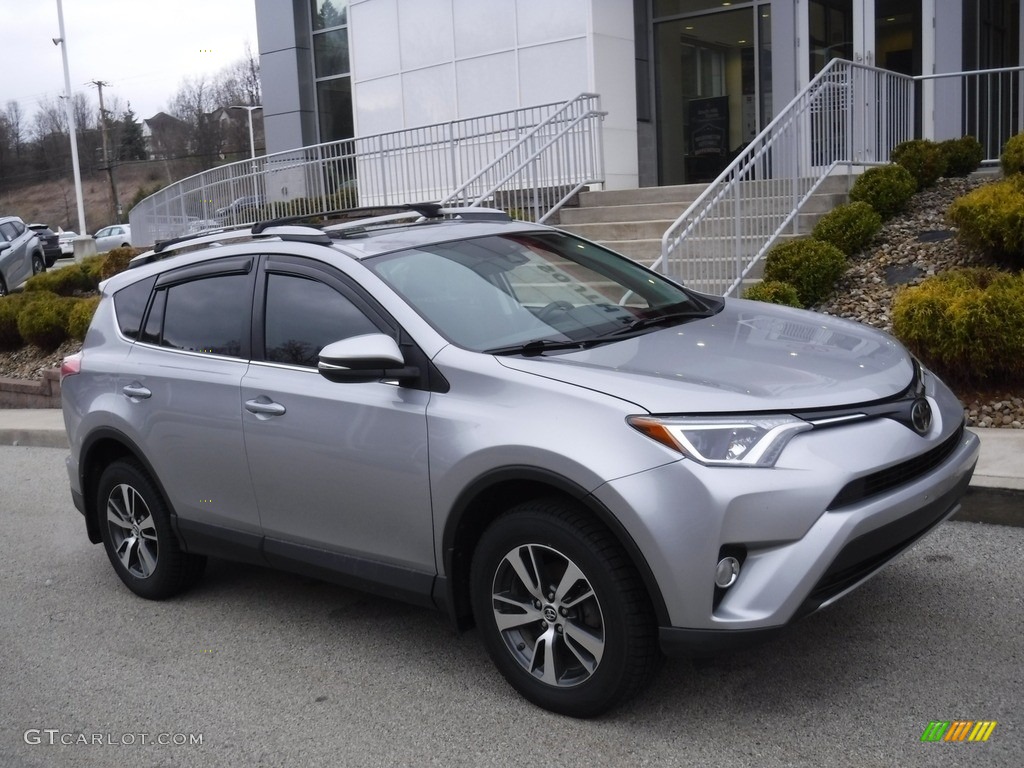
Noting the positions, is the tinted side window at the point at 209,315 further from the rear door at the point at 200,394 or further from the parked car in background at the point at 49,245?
the parked car in background at the point at 49,245

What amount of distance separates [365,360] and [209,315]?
4.80ft

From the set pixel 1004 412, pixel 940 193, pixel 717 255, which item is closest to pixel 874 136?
pixel 940 193

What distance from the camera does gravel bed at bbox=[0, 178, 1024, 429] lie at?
8602 mm

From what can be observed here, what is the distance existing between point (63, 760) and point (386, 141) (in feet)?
46.6

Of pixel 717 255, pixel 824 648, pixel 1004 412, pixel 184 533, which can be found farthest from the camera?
pixel 717 255

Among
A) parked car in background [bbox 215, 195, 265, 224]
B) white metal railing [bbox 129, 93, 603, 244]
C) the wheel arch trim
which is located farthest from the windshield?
parked car in background [bbox 215, 195, 265, 224]

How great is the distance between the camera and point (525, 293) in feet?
15.2

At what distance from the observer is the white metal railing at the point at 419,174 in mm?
13414

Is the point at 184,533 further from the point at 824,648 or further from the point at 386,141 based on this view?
the point at 386,141

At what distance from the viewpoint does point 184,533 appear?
5.27 metres

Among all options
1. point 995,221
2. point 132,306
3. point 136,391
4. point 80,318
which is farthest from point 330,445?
point 80,318

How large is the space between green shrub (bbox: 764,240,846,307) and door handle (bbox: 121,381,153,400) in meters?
5.71

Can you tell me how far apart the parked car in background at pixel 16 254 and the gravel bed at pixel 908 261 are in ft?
62.2

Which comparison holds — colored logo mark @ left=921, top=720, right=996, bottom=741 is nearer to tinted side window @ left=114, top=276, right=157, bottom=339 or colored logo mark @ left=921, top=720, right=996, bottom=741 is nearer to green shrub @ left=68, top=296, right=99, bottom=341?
tinted side window @ left=114, top=276, right=157, bottom=339
